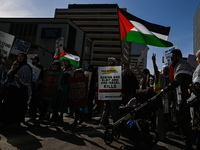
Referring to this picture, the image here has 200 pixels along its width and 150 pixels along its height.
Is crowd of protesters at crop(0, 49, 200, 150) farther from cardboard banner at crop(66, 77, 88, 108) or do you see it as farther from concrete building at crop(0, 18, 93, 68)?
concrete building at crop(0, 18, 93, 68)

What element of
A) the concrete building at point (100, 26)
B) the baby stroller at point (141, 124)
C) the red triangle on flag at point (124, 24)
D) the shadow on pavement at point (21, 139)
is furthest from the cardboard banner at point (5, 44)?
the concrete building at point (100, 26)

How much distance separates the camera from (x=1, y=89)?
473 centimetres

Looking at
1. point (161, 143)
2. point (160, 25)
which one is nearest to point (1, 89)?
point (161, 143)

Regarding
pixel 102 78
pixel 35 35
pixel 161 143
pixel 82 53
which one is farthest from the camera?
pixel 82 53

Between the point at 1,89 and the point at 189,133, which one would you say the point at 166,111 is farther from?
the point at 1,89

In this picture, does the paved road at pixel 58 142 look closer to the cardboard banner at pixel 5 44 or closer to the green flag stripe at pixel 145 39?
the cardboard banner at pixel 5 44

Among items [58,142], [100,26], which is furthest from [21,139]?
[100,26]

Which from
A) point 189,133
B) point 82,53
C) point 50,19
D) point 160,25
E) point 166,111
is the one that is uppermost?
point 50,19

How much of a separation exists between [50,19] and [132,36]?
3203 cm

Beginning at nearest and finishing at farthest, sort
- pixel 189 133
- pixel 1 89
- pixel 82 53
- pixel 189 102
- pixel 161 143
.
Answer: pixel 189 102
pixel 189 133
pixel 161 143
pixel 1 89
pixel 82 53

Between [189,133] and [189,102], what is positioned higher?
[189,102]

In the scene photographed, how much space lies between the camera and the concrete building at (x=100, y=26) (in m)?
72.2

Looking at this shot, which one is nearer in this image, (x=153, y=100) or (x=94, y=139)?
(x=153, y=100)

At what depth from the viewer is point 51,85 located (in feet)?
17.7
